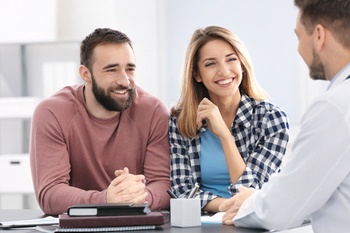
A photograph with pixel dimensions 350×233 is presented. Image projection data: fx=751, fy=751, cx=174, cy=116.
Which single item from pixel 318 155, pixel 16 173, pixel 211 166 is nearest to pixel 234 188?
pixel 211 166

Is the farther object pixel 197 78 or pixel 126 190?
pixel 197 78

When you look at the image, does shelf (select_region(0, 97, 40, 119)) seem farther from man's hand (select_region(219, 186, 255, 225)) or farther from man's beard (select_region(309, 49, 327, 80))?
man's beard (select_region(309, 49, 327, 80))

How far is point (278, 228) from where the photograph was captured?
2061mm

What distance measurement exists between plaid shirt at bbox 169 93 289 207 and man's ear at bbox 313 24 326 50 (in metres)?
0.95

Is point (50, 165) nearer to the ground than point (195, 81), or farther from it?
nearer to the ground

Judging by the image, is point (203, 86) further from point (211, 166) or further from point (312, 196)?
point (312, 196)

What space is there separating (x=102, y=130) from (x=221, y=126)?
0.52 meters

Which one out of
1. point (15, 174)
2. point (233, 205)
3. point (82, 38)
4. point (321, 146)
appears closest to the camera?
point (321, 146)

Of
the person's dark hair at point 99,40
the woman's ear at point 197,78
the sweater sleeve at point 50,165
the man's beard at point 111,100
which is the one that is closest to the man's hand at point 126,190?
the sweater sleeve at point 50,165

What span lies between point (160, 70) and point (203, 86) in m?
2.43

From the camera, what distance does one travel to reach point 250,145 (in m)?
3.00

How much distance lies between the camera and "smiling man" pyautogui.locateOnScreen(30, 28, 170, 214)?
3018 mm

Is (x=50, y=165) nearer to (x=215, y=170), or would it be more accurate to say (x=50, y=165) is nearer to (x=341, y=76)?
(x=215, y=170)

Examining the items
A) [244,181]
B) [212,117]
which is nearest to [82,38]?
[212,117]
